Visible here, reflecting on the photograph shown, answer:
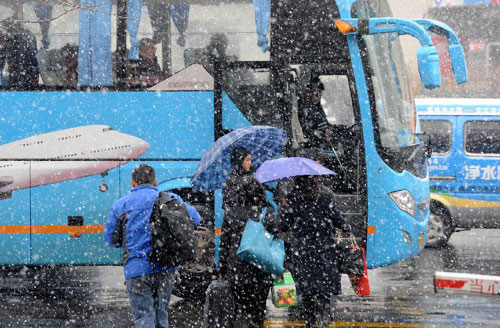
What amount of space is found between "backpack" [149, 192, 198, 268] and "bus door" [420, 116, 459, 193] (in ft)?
29.1

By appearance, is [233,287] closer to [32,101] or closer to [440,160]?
[32,101]

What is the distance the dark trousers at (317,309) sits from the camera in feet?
20.9

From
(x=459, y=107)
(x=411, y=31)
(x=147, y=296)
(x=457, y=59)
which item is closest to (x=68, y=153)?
(x=147, y=296)

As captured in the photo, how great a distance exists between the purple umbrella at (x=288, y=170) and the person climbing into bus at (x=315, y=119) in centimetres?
283

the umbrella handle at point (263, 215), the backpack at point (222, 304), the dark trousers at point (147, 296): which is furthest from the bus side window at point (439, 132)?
the dark trousers at point (147, 296)

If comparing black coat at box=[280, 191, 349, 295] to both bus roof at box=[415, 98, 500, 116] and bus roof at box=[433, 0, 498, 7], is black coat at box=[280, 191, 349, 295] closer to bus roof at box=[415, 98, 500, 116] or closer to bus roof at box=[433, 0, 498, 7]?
bus roof at box=[415, 98, 500, 116]

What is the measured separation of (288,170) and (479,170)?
28.3 ft

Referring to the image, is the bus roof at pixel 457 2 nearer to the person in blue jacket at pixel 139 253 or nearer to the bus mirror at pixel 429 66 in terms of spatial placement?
the bus mirror at pixel 429 66

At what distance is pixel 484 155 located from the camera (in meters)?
14.2

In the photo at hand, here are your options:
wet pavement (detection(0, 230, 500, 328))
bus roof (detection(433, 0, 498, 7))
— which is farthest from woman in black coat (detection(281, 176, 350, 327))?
bus roof (detection(433, 0, 498, 7))

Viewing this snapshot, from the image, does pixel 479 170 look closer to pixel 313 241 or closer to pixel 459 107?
pixel 459 107

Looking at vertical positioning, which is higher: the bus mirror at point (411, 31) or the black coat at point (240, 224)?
the bus mirror at point (411, 31)

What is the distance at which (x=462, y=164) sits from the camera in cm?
1415

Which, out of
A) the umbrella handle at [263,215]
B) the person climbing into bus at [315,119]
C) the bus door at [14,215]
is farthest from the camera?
the person climbing into bus at [315,119]
